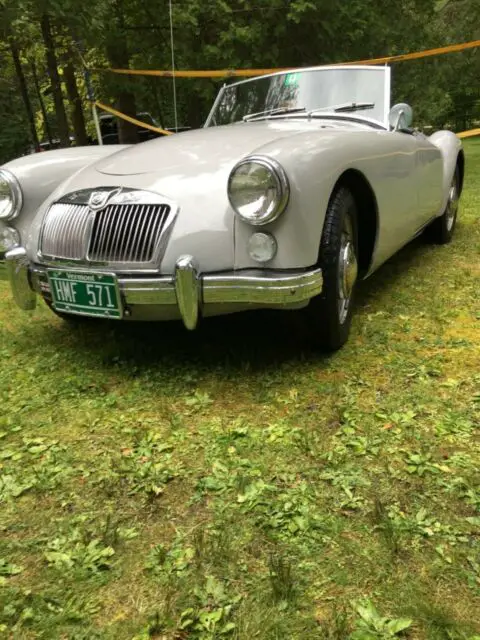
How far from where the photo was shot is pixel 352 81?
3918 mm

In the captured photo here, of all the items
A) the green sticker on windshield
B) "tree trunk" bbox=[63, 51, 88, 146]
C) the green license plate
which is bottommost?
"tree trunk" bbox=[63, 51, 88, 146]

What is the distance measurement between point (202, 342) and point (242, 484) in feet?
4.05

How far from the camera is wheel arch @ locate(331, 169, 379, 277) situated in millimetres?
2877

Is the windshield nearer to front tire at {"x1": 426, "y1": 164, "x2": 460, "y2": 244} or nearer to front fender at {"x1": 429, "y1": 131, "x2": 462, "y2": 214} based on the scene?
front fender at {"x1": 429, "y1": 131, "x2": 462, "y2": 214}

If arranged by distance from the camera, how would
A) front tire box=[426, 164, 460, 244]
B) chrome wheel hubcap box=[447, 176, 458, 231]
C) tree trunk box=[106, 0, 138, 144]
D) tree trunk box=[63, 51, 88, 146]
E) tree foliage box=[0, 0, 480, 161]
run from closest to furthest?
front tire box=[426, 164, 460, 244]
chrome wheel hubcap box=[447, 176, 458, 231]
tree foliage box=[0, 0, 480, 161]
tree trunk box=[106, 0, 138, 144]
tree trunk box=[63, 51, 88, 146]

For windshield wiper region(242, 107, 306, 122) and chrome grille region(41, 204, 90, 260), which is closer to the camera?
chrome grille region(41, 204, 90, 260)

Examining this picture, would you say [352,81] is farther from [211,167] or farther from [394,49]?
[394,49]

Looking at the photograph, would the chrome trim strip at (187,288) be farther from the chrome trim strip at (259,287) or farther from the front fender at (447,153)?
the front fender at (447,153)

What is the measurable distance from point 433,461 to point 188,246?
125 cm

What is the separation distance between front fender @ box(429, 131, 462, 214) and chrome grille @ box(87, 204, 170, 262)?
2969 millimetres

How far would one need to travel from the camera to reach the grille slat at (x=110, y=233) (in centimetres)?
248

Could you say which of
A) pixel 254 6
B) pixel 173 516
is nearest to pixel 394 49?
pixel 254 6

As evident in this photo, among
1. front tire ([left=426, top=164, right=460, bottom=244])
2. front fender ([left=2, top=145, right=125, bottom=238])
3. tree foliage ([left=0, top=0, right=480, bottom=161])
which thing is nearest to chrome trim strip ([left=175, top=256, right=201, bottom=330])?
front fender ([left=2, top=145, right=125, bottom=238])

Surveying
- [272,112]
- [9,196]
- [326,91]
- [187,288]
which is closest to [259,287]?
[187,288]
